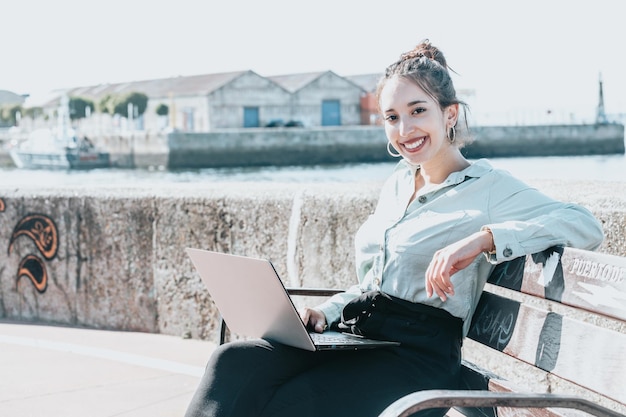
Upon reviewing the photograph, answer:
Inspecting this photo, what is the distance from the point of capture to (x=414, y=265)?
102 inches

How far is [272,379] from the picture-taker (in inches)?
94.7

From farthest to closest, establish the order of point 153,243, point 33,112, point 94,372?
point 33,112 → point 153,243 → point 94,372

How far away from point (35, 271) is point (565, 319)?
3814mm

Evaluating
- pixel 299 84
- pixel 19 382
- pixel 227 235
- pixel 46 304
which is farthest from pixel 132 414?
pixel 299 84

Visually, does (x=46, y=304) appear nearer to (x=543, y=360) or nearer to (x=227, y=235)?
(x=227, y=235)

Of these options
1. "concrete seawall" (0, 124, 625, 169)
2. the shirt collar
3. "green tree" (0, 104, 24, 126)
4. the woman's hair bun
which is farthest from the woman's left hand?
"green tree" (0, 104, 24, 126)

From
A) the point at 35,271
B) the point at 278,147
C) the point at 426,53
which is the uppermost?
the point at 426,53

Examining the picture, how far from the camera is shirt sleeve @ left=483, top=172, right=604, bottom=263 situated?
2.32 metres

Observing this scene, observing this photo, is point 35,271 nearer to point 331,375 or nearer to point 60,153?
point 331,375

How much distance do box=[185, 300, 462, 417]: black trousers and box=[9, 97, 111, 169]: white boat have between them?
58.7m

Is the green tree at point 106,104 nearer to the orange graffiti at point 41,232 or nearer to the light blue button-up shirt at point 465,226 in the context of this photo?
the orange graffiti at point 41,232

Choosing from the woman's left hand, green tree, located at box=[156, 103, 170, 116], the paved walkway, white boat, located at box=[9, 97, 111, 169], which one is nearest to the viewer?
the woman's left hand

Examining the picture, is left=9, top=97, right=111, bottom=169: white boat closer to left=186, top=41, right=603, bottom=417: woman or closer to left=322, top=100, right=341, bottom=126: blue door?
left=322, top=100, right=341, bottom=126: blue door

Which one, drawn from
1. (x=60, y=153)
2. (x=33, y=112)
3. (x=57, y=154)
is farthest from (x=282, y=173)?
(x=33, y=112)
